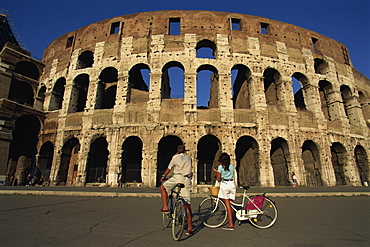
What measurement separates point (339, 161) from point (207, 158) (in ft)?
34.2

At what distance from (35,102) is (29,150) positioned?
434 cm

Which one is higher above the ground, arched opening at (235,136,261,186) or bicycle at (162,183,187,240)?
arched opening at (235,136,261,186)

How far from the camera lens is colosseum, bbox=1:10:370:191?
1348cm

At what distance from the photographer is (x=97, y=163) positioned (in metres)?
15.8

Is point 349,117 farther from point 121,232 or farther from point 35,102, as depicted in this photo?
point 35,102

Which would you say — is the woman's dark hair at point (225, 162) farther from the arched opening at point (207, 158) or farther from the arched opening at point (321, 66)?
the arched opening at point (321, 66)

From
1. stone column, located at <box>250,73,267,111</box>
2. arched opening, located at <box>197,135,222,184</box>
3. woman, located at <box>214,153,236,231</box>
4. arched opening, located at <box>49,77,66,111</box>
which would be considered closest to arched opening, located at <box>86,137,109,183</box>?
arched opening, located at <box>49,77,66,111</box>

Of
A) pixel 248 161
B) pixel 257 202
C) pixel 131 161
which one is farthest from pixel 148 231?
pixel 248 161

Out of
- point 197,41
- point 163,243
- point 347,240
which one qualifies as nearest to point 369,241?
point 347,240

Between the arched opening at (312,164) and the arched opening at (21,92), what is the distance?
23.7 meters

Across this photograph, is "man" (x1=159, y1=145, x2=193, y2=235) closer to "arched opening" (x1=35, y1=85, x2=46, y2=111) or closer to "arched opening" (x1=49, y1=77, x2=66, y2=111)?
"arched opening" (x1=49, y1=77, x2=66, y2=111)

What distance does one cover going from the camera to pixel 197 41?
15.3 metres

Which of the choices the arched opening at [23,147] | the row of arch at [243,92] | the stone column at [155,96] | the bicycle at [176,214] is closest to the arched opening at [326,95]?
the row of arch at [243,92]

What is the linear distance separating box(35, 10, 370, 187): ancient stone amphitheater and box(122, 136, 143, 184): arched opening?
8 centimetres
